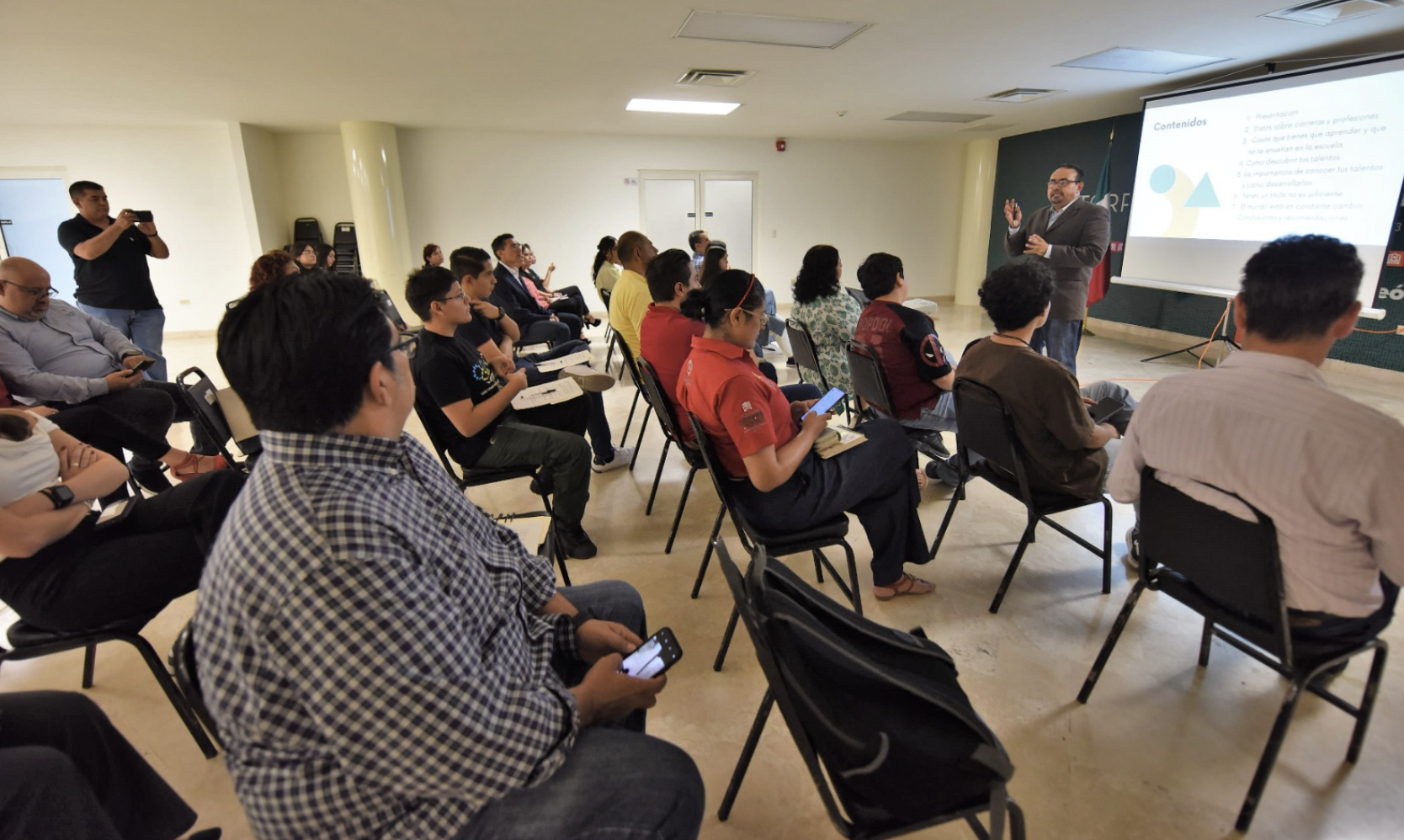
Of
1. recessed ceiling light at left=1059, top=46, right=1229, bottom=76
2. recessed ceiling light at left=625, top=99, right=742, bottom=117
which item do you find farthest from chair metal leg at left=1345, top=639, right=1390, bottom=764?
recessed ceiling light at left=625, top=99, right=742, bottom=117

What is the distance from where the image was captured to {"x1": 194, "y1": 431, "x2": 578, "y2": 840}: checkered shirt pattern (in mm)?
756

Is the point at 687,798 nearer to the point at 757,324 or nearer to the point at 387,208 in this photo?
the point at 757,324

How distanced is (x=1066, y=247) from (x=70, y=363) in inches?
208

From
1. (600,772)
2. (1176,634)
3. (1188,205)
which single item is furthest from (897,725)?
(1188,205)

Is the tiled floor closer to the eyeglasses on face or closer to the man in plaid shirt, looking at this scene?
the man in plaid shirt

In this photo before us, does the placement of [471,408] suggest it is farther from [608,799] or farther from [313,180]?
[313,180]

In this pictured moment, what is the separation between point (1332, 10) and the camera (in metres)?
3.66

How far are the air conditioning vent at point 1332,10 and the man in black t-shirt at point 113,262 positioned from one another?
6681mm

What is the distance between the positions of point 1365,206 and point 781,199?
6.14 metres

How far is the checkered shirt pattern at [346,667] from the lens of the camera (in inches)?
29.8

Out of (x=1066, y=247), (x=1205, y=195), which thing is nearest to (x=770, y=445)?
(x=1066, y=247)

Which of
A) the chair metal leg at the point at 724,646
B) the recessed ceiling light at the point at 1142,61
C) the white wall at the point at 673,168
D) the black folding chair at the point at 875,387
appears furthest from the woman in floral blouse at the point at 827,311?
the white wall at the point at 673,168

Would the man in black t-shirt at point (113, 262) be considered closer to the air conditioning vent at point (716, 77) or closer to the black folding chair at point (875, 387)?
the air conditioning vent at point (716, 77)

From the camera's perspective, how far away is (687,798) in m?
0.96
